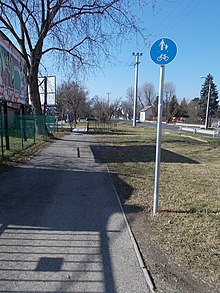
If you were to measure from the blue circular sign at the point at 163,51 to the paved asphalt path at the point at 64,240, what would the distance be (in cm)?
292

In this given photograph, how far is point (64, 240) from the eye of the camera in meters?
3.44

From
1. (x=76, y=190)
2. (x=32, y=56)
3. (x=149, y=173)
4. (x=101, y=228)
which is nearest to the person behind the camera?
(x=101, y=228)

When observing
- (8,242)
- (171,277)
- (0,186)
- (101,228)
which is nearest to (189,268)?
(171,277)

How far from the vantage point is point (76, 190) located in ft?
19.2

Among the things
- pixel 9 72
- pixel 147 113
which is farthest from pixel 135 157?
pixel 147 113

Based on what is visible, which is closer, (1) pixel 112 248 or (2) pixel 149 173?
(1) pixel 112 248

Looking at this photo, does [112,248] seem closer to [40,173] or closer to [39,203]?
[39,203]

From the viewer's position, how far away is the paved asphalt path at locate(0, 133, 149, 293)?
2572mm

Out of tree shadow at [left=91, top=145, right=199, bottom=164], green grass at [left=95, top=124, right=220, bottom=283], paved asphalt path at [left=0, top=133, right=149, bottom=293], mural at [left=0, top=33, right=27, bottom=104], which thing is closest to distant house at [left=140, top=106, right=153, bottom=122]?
mural at [left=0, top=33, right=27, bottom=104]

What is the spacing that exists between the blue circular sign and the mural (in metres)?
8.17

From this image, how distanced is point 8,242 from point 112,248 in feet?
4.84

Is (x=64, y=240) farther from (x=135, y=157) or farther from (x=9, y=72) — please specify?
(x=9, y=72)

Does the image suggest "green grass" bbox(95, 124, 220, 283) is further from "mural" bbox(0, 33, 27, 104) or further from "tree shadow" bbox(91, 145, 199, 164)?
"mural" bbox(0, 33, 27, 104)

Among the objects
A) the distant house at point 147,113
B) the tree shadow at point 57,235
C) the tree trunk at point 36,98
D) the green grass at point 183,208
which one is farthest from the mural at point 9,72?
the distant house at point 147,113
